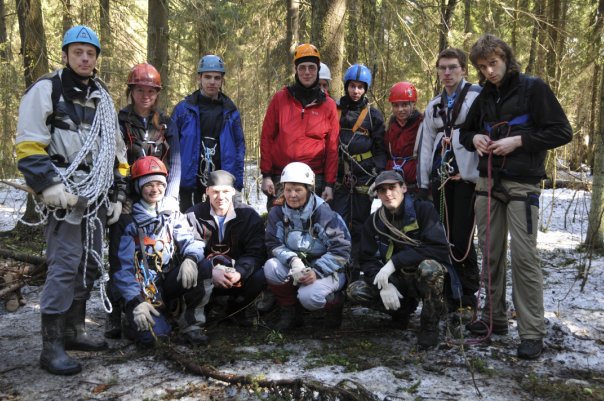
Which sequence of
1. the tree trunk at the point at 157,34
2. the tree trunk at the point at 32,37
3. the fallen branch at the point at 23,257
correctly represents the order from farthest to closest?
the tree trunk at the point at 157,34 → the tree trunk at the point at 32,37 → the fallen branch at the point at 23,257

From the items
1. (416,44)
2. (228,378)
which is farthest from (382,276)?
(416,44)

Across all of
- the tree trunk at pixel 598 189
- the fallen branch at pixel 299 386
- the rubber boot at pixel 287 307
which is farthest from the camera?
the tree trunk at pixel 598 189

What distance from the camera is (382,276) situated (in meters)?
4.42

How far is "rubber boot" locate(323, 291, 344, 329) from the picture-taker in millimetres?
4707

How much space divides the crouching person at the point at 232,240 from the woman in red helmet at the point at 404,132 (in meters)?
1.73

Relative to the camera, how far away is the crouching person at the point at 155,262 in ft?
14.4

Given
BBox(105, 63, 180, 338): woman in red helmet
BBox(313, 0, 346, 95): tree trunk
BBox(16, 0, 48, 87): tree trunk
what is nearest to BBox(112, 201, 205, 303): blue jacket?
BBox(105, 63, 180, 338): woman in red helmet

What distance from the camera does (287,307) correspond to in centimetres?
484

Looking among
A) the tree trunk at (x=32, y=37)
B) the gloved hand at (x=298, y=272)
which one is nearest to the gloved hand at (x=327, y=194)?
the gloved hand at (x=298, y=272)

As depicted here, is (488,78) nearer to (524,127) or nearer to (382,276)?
(524,127)

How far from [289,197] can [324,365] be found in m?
1.59

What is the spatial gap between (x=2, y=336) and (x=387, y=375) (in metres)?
3.52

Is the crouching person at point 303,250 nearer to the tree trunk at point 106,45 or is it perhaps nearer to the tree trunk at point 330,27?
the tree trunk at point 330,27

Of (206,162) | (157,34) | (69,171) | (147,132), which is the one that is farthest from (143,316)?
(157,34)
